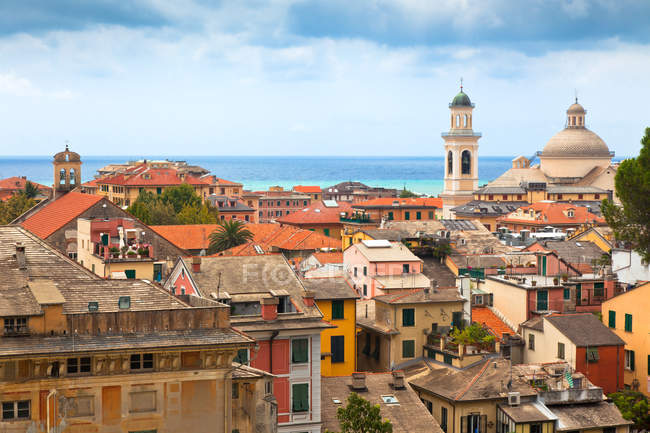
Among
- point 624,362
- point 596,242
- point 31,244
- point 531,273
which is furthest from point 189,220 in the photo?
point 31,244

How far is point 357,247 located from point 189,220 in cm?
4585

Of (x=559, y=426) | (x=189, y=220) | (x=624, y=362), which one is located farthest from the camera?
(x=189, y=220)

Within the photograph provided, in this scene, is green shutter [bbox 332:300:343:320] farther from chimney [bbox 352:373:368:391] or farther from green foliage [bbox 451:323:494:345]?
chimney [bbox 352:373:368:391]

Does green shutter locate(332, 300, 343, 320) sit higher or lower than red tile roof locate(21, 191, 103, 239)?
lower

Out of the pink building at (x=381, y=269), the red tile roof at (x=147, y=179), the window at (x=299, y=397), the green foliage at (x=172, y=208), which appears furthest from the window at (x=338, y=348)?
A: the red tile roof at (x=147, y=179)

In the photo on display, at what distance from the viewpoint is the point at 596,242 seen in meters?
67.4

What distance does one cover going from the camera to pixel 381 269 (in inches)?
2068

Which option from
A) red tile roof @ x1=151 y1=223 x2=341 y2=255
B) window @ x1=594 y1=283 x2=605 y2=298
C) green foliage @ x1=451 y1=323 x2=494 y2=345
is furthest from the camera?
red tile roof @ x1=151 y1=223 x2=341 y2=255

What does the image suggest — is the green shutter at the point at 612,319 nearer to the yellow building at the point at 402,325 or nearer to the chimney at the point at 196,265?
the yellow building at the point at 402,325

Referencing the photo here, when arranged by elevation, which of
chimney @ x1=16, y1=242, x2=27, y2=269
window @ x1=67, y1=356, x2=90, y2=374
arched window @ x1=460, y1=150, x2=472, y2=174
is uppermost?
arched window @ x1=460, y1=150, x2=472, y2=174

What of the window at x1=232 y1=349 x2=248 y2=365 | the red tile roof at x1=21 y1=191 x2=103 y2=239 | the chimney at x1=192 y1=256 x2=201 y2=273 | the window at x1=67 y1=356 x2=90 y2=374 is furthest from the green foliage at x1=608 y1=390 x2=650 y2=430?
the red tile roof at x1=21 y1=191 x2=103 y2=239

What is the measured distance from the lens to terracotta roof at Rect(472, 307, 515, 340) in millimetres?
45200

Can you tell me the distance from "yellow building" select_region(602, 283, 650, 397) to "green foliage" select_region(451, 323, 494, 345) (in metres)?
6.25

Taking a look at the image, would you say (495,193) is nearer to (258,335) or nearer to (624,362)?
(624,362)
